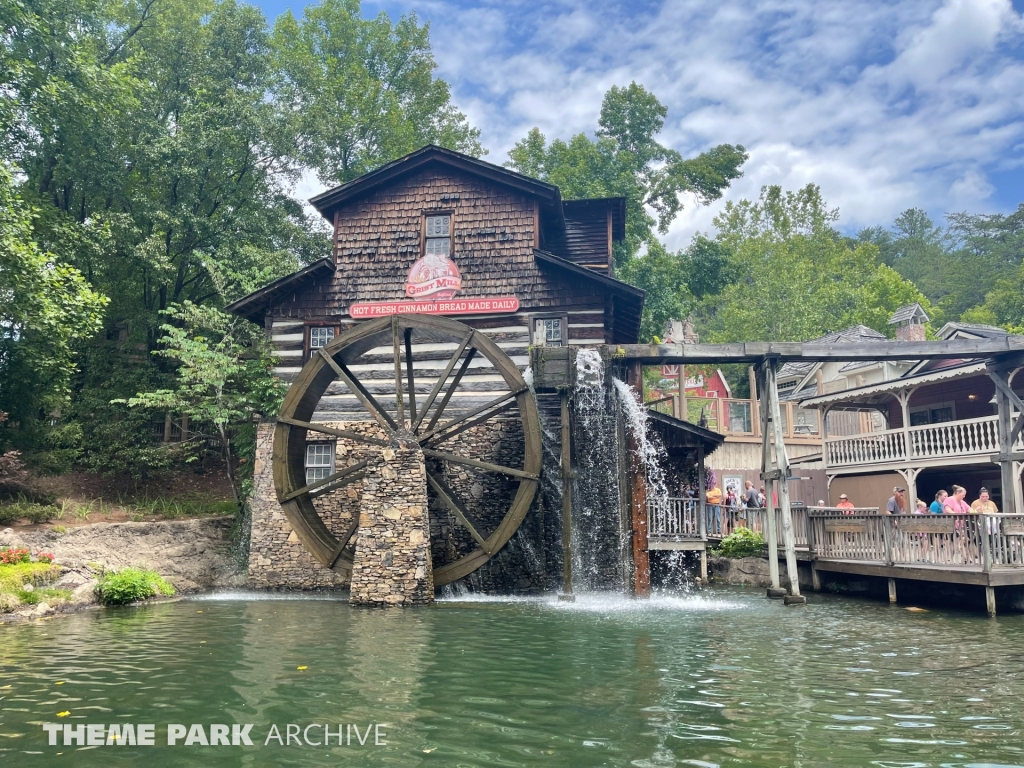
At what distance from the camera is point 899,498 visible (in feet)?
45.0

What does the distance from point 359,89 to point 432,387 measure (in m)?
14.8

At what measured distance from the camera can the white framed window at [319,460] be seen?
47.3 feet

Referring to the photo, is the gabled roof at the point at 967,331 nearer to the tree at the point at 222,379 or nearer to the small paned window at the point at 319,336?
the small paned window at the point at 319,336

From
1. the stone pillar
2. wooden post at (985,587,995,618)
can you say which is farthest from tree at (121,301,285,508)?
wooden post at (985,587,995,618)

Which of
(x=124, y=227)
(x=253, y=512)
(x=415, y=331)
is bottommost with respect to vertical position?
(x=253, y=512)

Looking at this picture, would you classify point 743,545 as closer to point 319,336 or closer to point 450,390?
point 450,390

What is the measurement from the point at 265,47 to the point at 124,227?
7444 millimetres

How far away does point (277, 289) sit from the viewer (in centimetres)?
1487

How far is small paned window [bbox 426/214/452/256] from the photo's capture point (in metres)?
14.9

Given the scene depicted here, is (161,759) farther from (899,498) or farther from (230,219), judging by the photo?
(230,219)

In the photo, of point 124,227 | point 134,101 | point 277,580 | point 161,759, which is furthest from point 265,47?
point 161,759

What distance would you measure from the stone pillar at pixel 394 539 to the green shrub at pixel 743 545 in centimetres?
648

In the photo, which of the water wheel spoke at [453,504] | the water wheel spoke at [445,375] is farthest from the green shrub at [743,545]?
the water wheel spoke at [445,375]

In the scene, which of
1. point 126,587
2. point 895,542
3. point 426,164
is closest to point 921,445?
point 895,542
